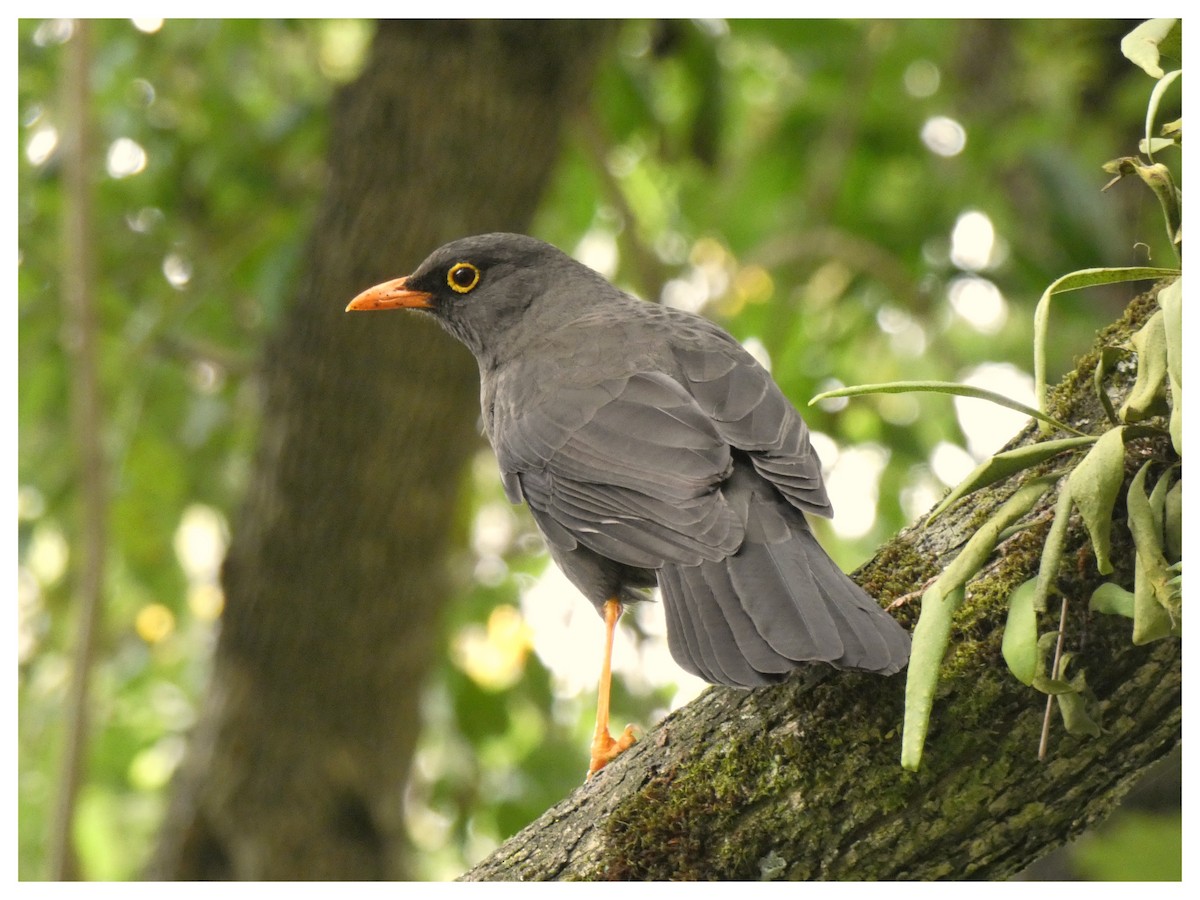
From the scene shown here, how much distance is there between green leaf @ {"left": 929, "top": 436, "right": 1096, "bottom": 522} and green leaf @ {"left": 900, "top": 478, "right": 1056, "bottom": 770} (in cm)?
5

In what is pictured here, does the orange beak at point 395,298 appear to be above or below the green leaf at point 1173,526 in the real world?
above

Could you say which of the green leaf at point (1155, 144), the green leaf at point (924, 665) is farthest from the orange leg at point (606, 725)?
the green leaf at point (1155, 144)

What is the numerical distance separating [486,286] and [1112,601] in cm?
254

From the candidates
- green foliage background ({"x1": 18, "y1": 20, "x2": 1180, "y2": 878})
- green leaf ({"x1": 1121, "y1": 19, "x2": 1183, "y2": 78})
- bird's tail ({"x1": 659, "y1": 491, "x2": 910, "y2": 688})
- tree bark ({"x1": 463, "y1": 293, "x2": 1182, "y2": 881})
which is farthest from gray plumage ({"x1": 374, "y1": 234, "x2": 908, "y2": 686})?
green foliage background ({"x1": 18, "y1": 20, "x2": 1180, "y2": 878})

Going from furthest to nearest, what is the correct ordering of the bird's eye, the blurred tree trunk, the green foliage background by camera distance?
1. the blurred tree trunk
2. the green foliage background
3. the bird's eye

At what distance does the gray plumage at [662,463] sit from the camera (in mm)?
2428

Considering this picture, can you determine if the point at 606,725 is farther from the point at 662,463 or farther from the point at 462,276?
the point at 462,276

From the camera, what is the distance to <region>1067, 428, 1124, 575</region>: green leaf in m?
2.18

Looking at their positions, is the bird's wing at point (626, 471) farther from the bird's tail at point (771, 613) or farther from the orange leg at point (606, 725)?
the orange leg at point (606, 725)

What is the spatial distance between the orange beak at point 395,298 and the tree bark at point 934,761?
6.84ft

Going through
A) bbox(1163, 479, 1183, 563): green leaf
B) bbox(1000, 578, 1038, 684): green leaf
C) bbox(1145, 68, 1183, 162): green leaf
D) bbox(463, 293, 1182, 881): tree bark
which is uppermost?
bbox(1145, 68, 1183, 162): green leaf

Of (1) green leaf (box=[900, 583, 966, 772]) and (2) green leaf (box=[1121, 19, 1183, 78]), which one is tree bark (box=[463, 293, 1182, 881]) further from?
(2) green leaf (box=[1121, 19, 1183, 78])

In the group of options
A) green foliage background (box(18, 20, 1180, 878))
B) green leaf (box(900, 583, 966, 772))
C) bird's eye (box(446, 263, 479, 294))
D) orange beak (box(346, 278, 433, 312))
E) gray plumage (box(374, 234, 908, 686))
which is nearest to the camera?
green leaf (box(900, 583, 966, 772))
